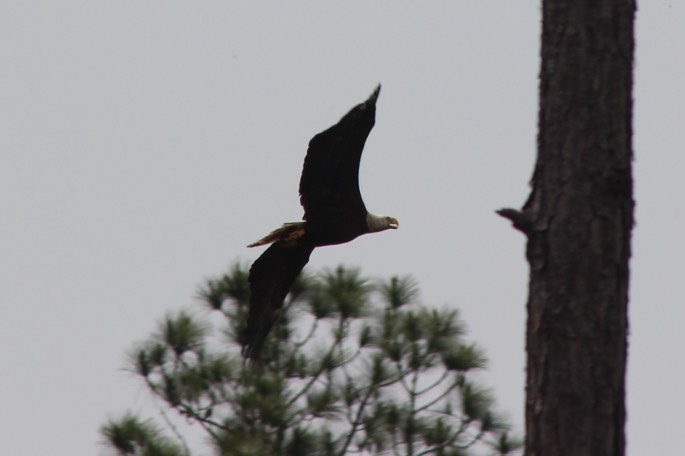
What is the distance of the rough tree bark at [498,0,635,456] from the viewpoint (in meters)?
3.66

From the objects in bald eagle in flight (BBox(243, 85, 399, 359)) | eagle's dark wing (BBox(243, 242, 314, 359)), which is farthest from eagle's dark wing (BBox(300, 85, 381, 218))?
eagle's dark wing (BBox(243, 242, 314, 359))

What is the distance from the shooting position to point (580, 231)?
3758 millimetres

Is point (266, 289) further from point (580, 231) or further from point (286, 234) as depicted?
point (580, 231)

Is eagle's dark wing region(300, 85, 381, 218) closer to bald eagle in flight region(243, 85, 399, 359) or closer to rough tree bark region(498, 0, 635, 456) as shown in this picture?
bald eagle in flight region(243, 85, 399, 359)

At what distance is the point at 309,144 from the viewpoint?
5.98 meters

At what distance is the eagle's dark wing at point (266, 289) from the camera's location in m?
6.79

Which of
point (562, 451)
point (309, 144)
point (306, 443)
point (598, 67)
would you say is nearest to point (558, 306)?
point (562, 451)

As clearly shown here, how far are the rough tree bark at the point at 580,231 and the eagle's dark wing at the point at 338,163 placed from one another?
1.99m

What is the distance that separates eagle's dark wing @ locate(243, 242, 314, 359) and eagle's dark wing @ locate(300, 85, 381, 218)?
560mm

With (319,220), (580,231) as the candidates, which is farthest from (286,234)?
(580,231)

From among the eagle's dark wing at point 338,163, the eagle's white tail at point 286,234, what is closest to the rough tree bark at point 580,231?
the eagle's dark wing at point 338,163

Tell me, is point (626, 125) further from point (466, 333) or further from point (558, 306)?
point (466, 333)

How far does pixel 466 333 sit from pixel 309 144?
6.43 feet

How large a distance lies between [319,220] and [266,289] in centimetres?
76
